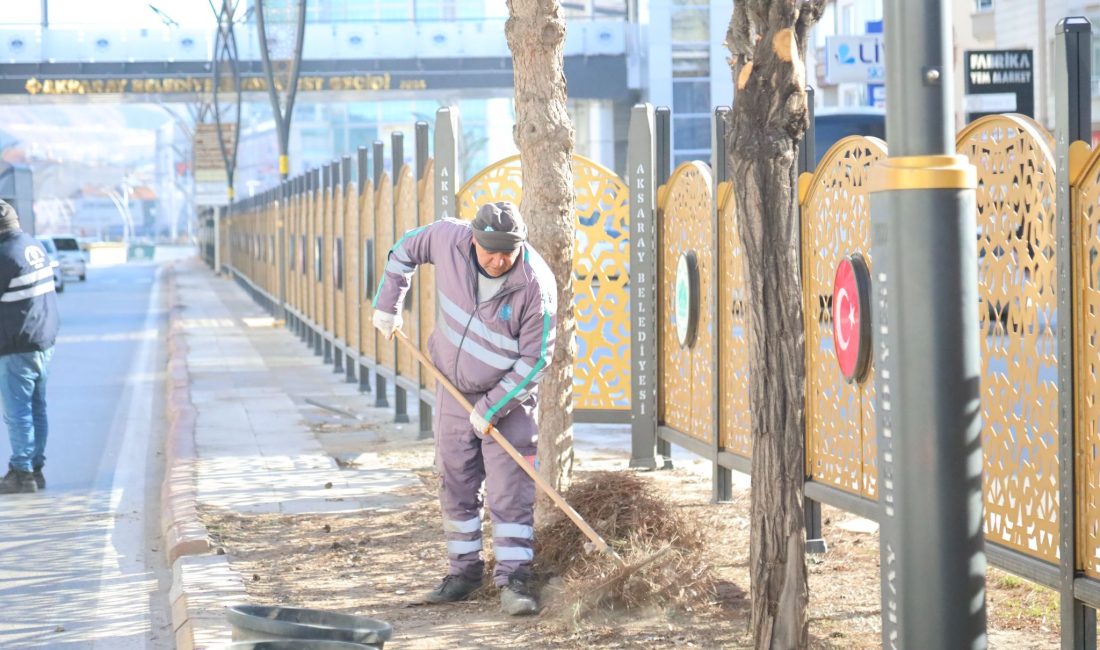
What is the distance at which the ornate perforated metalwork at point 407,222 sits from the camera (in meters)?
12.5

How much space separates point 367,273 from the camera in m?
15.0

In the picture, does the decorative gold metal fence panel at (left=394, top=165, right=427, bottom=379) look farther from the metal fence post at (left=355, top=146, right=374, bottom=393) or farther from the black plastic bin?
the black plastic bin

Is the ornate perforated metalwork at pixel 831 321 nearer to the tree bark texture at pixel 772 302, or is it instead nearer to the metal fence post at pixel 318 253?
the tree bark texture at pixel 772 302

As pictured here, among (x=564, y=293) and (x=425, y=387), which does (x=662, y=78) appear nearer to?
(x=425, y=387)

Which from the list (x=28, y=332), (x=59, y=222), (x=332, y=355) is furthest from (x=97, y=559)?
(x=59, y=222)

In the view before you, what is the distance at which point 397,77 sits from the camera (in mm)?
52469

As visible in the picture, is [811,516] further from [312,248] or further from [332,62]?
[332,62]

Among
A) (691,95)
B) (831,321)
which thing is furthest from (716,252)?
(691,95)

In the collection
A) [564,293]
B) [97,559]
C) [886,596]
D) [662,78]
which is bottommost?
[97,559]

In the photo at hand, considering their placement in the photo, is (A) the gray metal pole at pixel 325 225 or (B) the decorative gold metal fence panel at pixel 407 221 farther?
(A) the gray metal pole at pixel 325 225

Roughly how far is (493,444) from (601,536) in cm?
67

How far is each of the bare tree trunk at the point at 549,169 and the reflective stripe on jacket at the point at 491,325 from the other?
1.27 metres

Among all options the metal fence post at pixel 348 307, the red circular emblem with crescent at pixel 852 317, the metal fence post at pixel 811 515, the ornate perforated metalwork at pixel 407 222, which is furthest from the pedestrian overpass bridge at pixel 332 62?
the red circular emblem with crescent at pixel 852 317

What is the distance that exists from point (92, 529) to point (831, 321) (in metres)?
4.67
